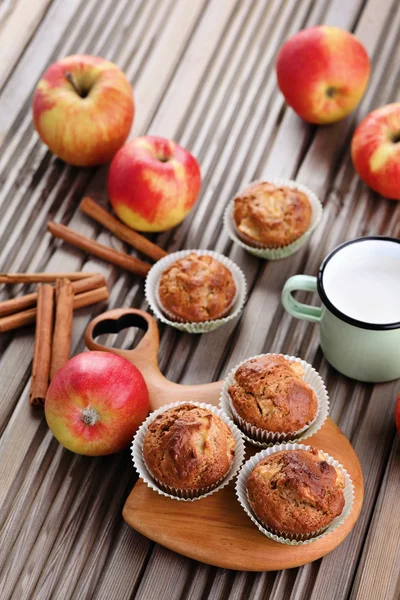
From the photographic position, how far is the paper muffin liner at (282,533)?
1.26m

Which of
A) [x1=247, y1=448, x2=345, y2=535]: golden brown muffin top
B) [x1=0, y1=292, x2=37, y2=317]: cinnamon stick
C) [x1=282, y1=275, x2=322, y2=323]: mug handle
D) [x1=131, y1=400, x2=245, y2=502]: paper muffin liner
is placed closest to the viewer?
[x1=247, y1=448, x2=345, y2=535]: golden brown muffin top

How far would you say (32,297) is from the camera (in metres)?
1.64

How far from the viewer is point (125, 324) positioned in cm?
160

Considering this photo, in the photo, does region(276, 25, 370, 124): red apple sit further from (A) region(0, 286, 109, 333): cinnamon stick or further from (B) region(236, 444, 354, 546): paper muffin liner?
(B) region(236, 444, 354, 546): paper muffin liner


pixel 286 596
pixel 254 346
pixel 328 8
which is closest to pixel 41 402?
pixel 254 346

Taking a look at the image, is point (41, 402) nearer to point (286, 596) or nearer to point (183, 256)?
point (183, 256)

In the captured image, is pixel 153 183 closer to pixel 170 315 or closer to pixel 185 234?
pixel 185 234

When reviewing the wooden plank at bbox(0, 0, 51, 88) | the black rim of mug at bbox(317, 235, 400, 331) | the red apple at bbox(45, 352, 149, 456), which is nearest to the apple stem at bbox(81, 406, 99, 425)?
the red apple at bbox(45, 352, 149, 456)

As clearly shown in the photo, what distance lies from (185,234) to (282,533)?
0.75m

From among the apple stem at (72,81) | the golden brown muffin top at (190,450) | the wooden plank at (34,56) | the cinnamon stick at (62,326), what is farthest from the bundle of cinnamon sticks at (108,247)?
the golden brown muffin top at (190,450)

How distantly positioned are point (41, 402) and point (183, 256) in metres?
0.41

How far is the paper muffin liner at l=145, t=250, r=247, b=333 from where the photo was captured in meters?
1.57

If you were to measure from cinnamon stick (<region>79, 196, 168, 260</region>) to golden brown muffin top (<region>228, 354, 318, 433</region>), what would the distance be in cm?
43

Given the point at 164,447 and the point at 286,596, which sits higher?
the point at 164,447
